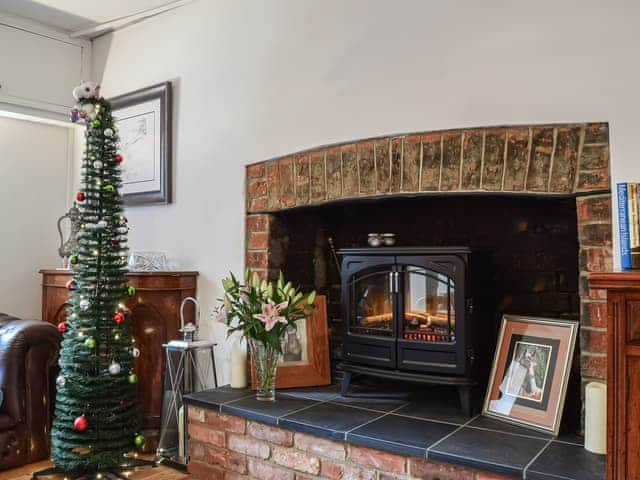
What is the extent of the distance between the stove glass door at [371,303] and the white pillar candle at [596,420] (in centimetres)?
89

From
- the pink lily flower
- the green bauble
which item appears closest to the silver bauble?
the green bauble

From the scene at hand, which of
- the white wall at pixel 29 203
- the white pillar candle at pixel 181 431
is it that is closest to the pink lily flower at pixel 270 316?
the white pillar candle at pixel 181 431

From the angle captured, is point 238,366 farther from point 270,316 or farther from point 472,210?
point 472,210

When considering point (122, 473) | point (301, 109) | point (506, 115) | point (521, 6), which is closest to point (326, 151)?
point (301, 109)

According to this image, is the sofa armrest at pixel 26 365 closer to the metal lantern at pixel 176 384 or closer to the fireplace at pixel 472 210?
the metal lantern at pixel 176 384

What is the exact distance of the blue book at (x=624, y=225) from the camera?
5.47 feet

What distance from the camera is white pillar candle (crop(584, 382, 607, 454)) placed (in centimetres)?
186

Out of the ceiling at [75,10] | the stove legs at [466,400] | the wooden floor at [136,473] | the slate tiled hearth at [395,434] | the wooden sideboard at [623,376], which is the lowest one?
the wooden floor at [136,473]

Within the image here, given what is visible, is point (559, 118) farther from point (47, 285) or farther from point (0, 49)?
point (0, 49)

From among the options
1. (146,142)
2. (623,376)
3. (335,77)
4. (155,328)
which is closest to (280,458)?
(155,328)

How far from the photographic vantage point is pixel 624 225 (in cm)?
167

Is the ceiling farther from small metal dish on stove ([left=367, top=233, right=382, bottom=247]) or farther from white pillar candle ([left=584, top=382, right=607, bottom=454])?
white pillar candle ([left=584, top=382, right=607, bottom=454])

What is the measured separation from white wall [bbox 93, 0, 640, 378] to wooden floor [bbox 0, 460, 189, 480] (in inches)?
28.6

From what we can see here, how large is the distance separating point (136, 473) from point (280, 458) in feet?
3.02
